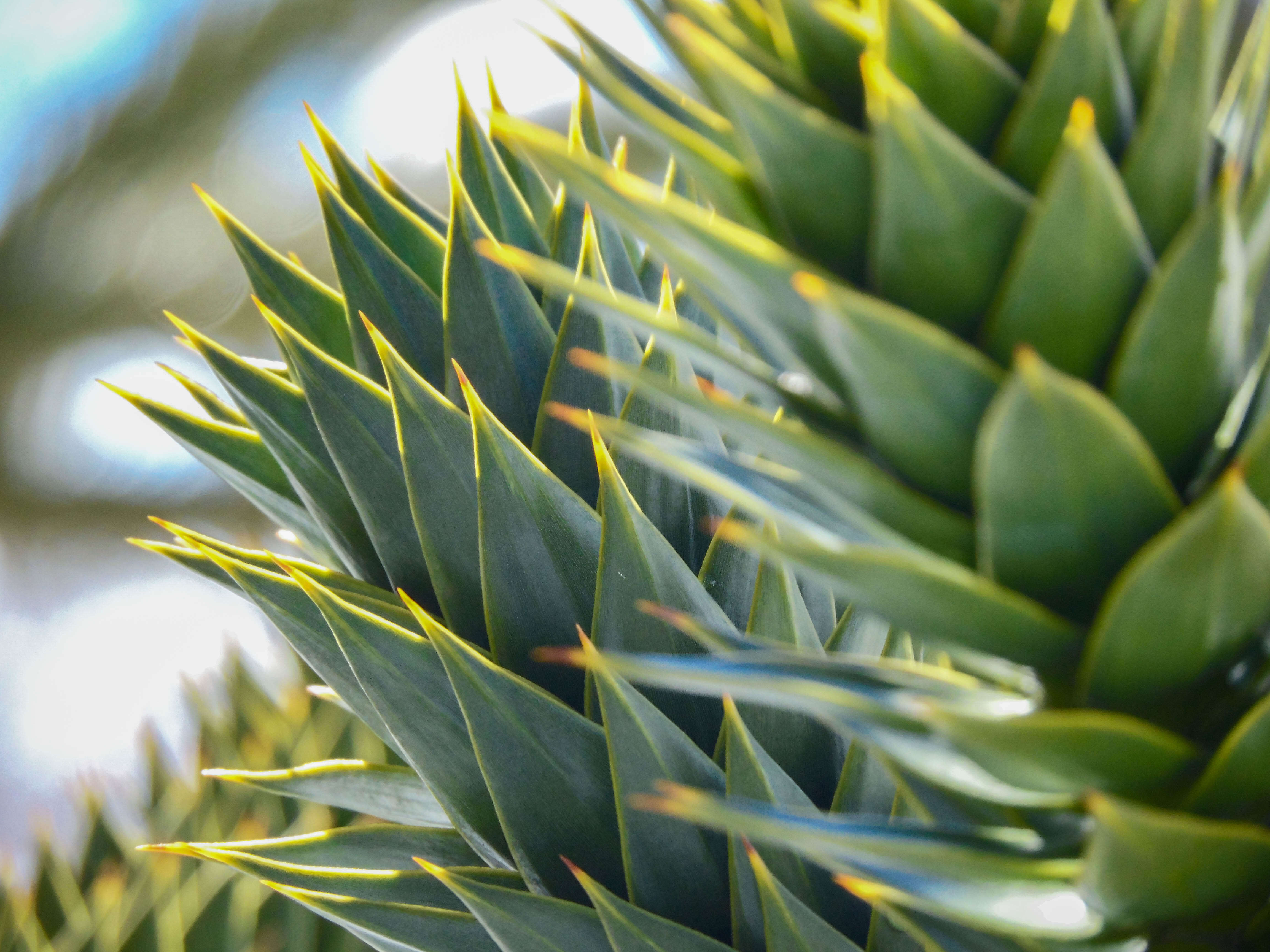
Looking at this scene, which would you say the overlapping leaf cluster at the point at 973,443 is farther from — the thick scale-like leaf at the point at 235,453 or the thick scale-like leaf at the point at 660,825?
the thick scale-like leaf at the point at 235,453

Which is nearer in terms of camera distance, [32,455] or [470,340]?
[470,340]

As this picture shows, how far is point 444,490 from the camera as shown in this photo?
0.44 metres

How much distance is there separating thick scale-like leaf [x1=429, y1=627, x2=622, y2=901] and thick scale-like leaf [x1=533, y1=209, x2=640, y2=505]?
0.11 m

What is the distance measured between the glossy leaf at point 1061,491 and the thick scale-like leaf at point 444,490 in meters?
0.23

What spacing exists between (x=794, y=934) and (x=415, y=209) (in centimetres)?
47

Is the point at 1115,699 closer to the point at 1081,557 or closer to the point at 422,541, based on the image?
the point at 1081,557

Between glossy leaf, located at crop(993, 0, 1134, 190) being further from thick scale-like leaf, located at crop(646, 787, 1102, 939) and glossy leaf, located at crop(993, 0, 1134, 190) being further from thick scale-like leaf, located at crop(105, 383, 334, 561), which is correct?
thick scale-like leaf, located at crop(105, 383, 334, 561)

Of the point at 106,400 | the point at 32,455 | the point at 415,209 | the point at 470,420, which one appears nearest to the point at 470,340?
the point at 470,420

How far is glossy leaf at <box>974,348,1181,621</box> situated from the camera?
0.22 metres

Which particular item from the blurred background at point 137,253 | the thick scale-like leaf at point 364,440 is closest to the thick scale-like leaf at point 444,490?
the thick scale-like leaf at point 364,440

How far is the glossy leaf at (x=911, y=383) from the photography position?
23cm

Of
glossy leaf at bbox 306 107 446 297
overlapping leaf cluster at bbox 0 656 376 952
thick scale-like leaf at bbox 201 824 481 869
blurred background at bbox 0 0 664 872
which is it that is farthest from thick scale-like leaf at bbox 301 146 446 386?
blurred background at bbox 0 0 664 872

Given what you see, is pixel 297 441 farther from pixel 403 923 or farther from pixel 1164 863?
pixel 1164 863

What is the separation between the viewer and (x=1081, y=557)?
242mm
